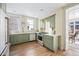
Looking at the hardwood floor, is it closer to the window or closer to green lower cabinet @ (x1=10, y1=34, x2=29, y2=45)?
green lower cabinet @ (x1=10, y1=34, x2=29, y2=45)

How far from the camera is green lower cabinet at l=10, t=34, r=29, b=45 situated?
155 inches

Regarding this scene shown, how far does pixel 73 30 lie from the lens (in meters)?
4.86

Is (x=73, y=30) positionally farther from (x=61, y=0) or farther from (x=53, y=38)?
(x=61, y=0)

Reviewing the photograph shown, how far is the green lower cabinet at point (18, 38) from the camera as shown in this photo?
3.94 m

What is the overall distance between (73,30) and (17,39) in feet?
11.8

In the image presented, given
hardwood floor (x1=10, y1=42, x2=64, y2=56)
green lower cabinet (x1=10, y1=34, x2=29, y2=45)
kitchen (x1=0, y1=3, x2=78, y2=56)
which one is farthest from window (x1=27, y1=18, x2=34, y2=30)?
hardwood floor (x1=10, y1=42, x2=64, y2=56)

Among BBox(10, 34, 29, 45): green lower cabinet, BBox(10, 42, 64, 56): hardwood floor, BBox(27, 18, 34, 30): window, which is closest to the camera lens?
BBox(10, 42, 64, 56): hardwood floor

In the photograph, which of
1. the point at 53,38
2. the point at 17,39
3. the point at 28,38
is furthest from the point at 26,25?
the point at 53,38

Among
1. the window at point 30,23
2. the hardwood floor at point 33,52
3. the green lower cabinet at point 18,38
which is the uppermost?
the window at point 30,23

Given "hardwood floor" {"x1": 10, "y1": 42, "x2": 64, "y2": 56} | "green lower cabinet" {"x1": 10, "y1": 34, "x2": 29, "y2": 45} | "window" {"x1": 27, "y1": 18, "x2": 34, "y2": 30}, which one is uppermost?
"window" {"x1": 27, "y1": 18, "x2": 34, "y2": 30}

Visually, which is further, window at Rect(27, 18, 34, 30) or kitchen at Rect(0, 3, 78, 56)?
window at Rect(27, 18, 34, 30)

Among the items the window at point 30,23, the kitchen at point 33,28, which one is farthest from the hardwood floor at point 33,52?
the window at point 30,23

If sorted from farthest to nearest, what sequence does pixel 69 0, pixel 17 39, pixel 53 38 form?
pixel 17 39 < pixel 53 38 < pixel 69 0

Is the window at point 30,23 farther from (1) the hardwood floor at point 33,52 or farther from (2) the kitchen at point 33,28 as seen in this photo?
(1) the hardwood floor at point 33,52
